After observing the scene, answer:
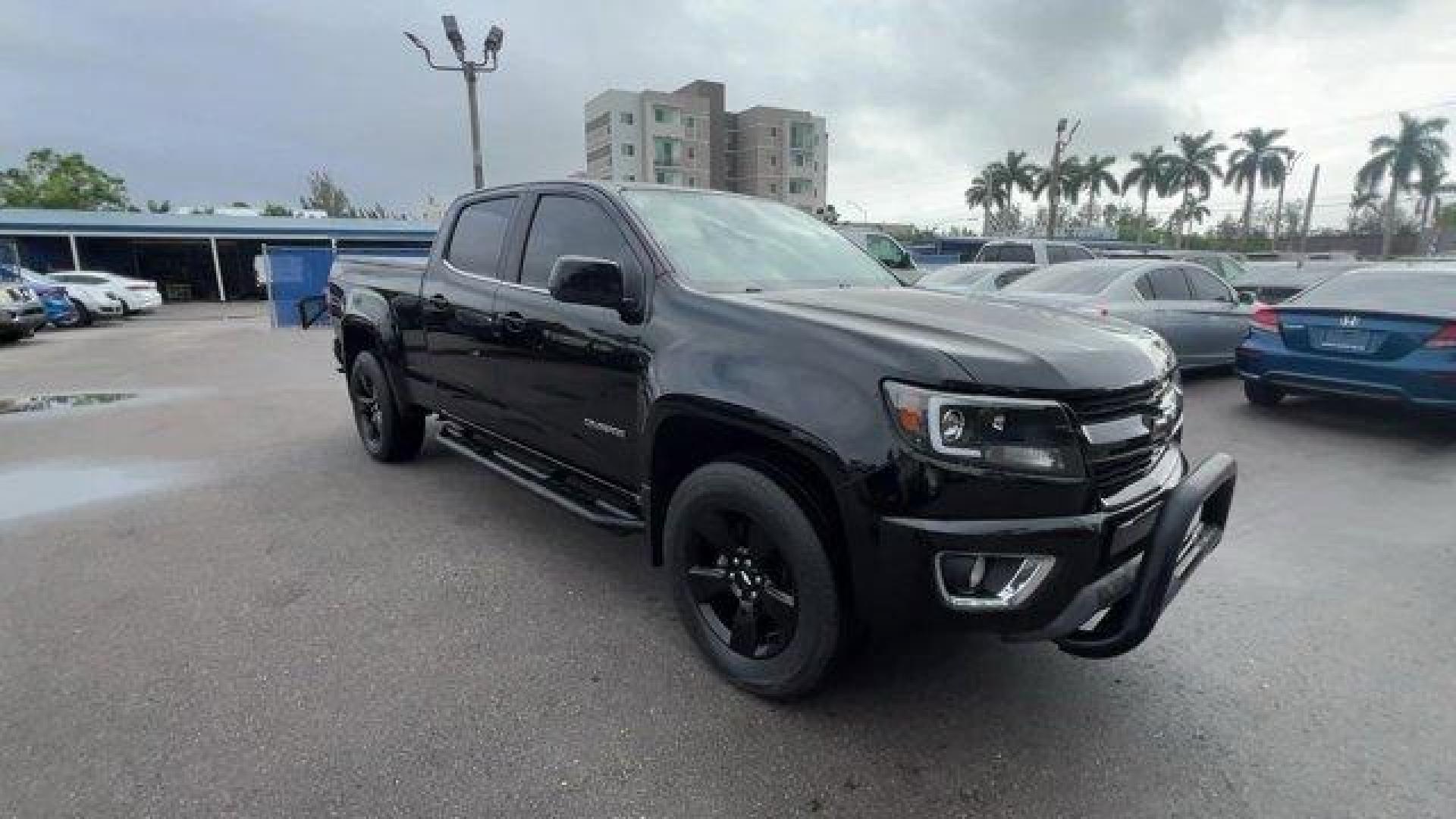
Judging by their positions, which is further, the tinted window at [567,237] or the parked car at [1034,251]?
the parked car at [1034,251]

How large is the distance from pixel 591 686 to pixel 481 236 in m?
2.71

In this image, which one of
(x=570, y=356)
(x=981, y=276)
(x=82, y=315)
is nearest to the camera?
(x=570, y=356)

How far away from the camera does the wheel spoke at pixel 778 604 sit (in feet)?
8.48

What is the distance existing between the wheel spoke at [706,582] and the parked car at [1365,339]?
250 inches

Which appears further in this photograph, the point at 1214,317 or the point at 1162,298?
the point at 1214,317

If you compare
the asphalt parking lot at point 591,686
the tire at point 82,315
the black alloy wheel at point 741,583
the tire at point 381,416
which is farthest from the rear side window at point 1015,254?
the tire at point 82,315

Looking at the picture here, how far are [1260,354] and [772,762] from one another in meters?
6.93

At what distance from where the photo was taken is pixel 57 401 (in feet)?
28.7

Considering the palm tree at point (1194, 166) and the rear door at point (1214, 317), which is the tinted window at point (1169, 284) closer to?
the rear door at point (1214, 317)

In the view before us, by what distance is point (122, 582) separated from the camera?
3.73 meters

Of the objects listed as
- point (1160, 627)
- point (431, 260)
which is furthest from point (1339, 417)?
point (431, 260)

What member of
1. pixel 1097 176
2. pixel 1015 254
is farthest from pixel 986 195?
pixel 1015 254

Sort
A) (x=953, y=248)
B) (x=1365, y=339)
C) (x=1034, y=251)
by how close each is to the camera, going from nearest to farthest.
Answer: (x=1365, y=339) < (x=1034, y=251) < (x=953, y=248)

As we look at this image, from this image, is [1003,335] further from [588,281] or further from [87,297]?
[87,297]
